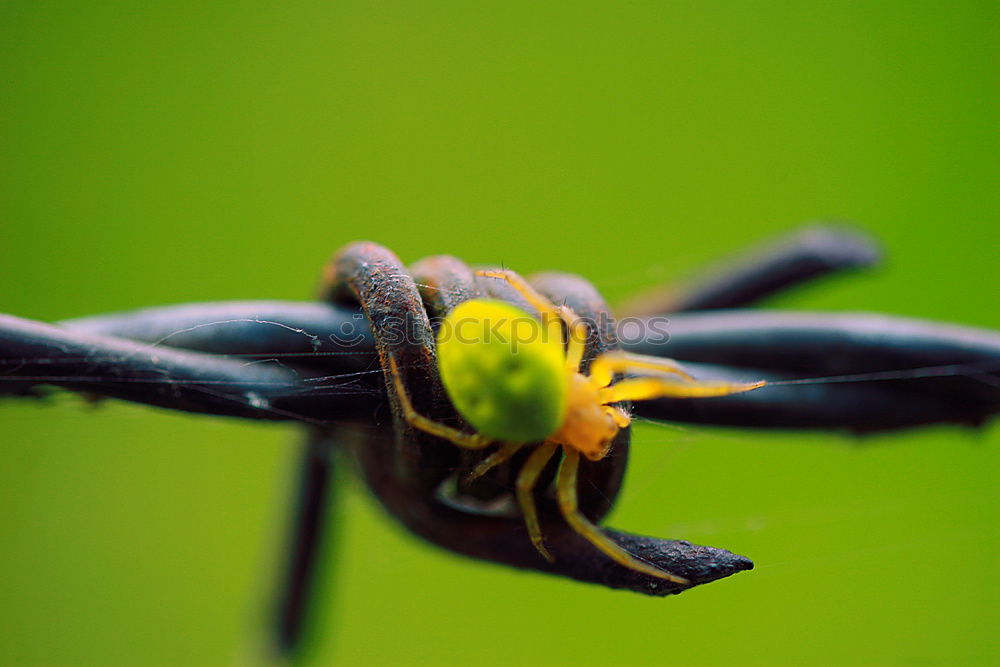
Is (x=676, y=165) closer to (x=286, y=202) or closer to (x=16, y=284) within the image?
(x=286, y=202)

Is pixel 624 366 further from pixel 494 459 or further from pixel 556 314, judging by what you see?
pixel 494 459

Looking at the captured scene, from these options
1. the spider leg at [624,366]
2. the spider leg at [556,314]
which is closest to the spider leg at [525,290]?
the spider leg at [556,314]

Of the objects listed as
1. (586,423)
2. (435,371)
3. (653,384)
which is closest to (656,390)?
(653,384)

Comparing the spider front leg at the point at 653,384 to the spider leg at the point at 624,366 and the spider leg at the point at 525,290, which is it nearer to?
the spider leg at the point at 624,366

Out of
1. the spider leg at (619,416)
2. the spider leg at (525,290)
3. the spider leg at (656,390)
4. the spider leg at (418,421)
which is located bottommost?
the spider leg at (418,421)

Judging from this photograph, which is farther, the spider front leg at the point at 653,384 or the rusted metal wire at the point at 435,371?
the spider front leg at the point at 653,384

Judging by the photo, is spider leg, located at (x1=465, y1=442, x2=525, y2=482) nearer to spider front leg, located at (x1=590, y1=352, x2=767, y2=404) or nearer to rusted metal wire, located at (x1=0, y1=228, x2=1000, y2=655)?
rusted metal wire, located at (x1=0, y1=228, x2=1000, y2=655)
